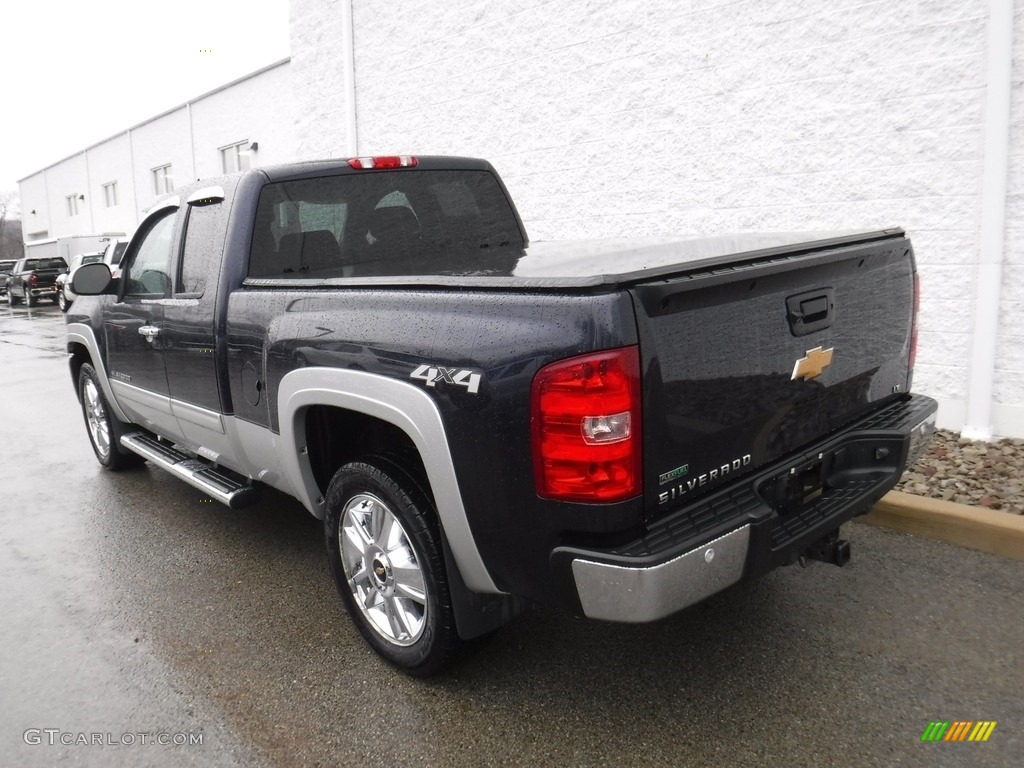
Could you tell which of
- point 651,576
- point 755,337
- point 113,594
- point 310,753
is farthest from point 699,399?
point 113,594

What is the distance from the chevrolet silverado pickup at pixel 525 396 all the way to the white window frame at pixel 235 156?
15.5 metres

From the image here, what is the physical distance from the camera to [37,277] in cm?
2783

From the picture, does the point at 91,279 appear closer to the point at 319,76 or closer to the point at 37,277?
the point at 319,76

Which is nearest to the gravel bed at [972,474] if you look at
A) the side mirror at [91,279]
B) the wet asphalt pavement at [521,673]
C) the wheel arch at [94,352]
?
the wet asphalt pavement at [521,673]

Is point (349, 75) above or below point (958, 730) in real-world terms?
above

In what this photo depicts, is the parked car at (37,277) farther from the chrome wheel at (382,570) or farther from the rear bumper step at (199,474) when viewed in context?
the chrome wheel at (382,570)

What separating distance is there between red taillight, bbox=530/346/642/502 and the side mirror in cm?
371

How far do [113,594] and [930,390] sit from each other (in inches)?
211

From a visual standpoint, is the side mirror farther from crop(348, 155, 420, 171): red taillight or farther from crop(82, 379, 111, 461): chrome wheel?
crop(348, 155, 420, 171): red taillight

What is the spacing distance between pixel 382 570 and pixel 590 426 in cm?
130

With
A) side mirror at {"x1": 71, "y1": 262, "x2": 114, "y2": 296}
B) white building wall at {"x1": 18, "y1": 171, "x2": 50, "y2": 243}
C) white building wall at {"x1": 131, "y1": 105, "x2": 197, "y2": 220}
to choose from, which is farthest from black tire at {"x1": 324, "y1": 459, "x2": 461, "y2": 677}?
white building wall at {"x1": 18, "y1": 171, "x2": 50, "y2": 243}

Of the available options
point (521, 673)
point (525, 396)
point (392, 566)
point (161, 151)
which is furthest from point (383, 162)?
point (161, 151)

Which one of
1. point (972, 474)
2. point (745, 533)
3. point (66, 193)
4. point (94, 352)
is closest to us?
point (745, 533)

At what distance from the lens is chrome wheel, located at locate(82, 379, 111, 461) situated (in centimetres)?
611
